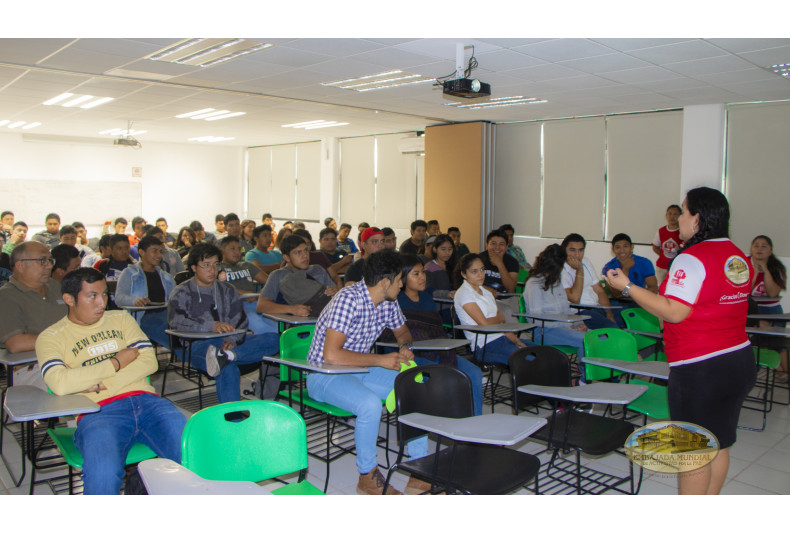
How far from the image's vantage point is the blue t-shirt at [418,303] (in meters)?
4.64

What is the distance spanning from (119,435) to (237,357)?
1.57 metres

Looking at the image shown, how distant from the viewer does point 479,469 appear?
2500 mm

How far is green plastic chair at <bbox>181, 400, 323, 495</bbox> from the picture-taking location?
7.13ft

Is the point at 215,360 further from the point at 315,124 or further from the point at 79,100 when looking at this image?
the point at 315,124

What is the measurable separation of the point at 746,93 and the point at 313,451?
22.6 ft

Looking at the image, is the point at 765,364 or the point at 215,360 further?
the point at 765,364

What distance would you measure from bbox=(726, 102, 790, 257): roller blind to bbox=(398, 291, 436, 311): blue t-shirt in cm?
542

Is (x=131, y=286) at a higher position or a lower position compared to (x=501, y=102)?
lower

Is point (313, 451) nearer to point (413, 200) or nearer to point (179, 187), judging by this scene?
point (413, 200)

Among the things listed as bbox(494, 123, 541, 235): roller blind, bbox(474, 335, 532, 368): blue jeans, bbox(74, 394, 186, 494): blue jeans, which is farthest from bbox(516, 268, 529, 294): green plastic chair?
bbox(74, 394, 186, 494): blue jeans

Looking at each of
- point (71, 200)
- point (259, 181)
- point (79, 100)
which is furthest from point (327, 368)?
point (259, 181)

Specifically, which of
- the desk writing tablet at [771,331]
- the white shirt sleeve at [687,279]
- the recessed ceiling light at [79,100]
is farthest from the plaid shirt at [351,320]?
the recessed ceiling light at [79,100]

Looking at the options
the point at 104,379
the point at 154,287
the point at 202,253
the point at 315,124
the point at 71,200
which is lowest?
the point at 104,379

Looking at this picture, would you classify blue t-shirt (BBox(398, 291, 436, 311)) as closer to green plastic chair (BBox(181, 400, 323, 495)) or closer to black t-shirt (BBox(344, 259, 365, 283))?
black t-shirt (BBox(344, 259, 365, 283))
